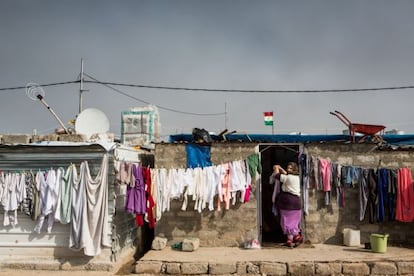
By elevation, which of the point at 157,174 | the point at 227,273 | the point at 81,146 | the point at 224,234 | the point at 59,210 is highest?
the point at 81,146

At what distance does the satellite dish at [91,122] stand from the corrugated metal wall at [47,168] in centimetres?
141

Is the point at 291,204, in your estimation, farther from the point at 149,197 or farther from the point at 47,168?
the point at 47,168

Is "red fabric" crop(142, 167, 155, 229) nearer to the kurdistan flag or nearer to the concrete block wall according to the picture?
the concrete block wall

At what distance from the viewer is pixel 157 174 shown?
888cm

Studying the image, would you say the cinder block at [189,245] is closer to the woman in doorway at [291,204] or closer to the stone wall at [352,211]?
the woman in doorway at [291,204]

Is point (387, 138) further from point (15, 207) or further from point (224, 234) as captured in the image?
point (15, 207)

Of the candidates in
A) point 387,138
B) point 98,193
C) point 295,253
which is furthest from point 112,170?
point 387,138

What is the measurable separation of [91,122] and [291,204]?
532cm

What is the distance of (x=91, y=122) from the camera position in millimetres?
9586

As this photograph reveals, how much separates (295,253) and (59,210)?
17.1 ft

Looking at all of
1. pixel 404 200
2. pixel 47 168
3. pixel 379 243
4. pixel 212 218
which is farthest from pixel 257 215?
pixel 47 168

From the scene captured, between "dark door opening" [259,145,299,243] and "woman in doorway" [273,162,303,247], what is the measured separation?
34.5 inches

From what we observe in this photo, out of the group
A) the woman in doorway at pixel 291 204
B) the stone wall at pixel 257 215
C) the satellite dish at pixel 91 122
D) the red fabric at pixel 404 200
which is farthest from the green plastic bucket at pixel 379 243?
the satellite dish at pixel 91 122

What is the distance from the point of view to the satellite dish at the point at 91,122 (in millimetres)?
9508
